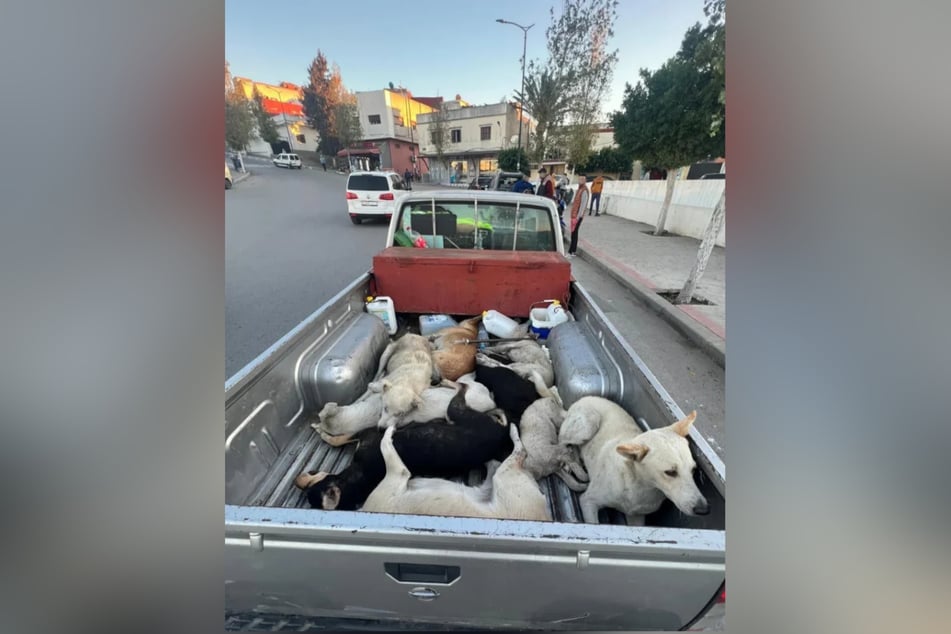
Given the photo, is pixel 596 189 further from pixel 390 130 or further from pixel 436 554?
pixel 390 130

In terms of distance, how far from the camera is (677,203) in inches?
529

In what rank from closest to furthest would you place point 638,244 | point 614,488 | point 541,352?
point 614,488, point 541,352, point 638,244

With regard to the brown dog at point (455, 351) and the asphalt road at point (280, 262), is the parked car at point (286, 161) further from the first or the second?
the brown dog at point (455, 351)

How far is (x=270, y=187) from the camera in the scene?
2642cm

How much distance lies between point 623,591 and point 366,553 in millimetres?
797

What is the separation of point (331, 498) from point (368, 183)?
14946 mm

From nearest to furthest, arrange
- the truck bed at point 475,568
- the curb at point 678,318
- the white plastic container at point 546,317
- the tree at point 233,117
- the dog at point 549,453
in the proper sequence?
the tree at point 233,117, the truck bed at point 475,568, the dog at point 549,453, the white plastic container at point 546,317, the curb at point 678,318

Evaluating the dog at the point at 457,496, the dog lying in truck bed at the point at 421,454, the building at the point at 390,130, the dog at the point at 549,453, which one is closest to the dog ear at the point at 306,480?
the dog lying in truck bed at the point at 421,454

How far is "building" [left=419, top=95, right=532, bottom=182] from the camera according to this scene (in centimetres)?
4044

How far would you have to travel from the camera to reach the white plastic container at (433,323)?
396 centimetres

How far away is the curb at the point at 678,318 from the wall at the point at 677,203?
2.74 metres
